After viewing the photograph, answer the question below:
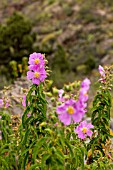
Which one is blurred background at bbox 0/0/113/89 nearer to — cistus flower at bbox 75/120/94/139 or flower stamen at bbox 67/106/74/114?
cistus flower at bbox 75/120/94/139

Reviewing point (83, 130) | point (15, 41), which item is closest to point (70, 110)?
point (83, 130)

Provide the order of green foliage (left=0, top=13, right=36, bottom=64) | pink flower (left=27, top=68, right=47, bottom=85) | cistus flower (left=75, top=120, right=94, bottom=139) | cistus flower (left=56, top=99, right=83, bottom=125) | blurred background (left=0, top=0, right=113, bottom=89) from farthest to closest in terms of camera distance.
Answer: blurred background (left=0, top=0, right=113, bottom=89) < green foliage (left=0, top=13, right=36, bottom=64) < cistus flower (left=75, top=120, right=94, bottom=139) < pink flower (left=27, top=68, right=47, bottom=85) < cistus flower (left=56, top=99, right=83, bottom=125)

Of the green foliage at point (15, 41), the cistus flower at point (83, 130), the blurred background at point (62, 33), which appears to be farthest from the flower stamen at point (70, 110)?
the green foliage at point (15, 41)

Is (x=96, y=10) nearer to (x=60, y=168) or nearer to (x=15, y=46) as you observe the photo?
(x=15, y=46)

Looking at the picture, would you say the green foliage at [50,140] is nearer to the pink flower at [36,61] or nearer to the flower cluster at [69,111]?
the flower cluster at [69,111]

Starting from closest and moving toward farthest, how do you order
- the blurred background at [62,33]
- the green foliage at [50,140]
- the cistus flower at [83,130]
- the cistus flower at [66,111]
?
the cistus flower at [66,111] → the green foliage at [50,140] → the cistus flower at [83,130] → the blurred background at [62,33]

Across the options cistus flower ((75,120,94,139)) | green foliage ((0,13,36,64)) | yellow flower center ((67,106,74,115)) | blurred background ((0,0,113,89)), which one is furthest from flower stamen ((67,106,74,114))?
green foliage ((0,13,36,64))

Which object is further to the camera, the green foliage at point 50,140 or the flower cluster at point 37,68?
the flower cluster at point 37,68
